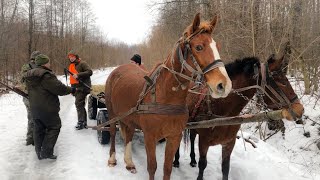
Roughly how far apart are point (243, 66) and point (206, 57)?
4.64ft

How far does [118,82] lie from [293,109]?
261 centimetres

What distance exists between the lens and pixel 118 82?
4887 mm

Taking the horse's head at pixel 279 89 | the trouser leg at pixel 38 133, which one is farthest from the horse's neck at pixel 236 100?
the trouser leg at pixel 38 133

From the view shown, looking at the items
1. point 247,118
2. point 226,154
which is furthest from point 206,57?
point 226,154

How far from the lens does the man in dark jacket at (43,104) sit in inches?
202

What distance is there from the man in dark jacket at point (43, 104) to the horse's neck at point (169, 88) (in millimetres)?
2353

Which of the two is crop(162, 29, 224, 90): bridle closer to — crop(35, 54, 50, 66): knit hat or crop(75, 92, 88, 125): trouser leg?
crop(35, 54, 50, 66): knit hat

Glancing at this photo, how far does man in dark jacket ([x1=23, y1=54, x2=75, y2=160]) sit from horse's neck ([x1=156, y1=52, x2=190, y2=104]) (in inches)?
92.6

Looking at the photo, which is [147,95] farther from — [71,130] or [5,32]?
[5,32]

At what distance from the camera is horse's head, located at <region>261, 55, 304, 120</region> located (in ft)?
11.2

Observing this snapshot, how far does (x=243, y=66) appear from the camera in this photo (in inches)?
161

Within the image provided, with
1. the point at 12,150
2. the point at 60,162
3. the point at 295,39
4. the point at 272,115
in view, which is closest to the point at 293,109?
the point at 272,115

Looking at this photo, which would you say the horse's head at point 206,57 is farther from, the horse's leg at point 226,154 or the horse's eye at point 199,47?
the horse's leg at point 226,154

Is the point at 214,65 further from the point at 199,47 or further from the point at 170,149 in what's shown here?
the point at 170,149
